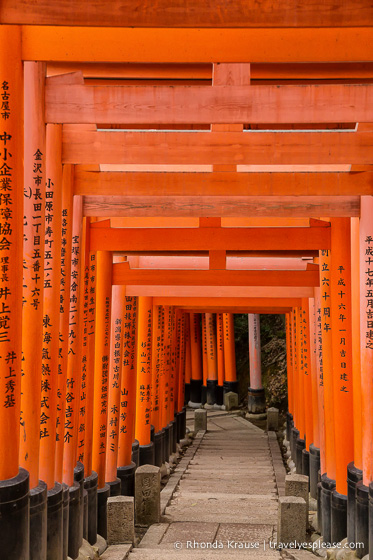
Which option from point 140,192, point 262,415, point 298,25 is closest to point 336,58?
point 298,25

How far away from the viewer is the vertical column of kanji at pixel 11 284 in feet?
14.7

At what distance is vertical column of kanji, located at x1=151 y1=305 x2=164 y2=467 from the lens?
1352 centimetres

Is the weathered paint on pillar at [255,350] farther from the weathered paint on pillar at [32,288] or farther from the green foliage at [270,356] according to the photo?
the weathered paint on pillar at [32,288]

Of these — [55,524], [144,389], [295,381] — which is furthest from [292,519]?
[295,381]

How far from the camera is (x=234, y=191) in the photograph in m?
6.57

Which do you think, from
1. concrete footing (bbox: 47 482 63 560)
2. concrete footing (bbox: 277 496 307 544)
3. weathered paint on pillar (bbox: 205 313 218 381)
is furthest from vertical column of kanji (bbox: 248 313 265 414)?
concrete footing (bbox: 47 482 63 560)

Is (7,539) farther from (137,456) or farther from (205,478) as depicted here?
(205,478)

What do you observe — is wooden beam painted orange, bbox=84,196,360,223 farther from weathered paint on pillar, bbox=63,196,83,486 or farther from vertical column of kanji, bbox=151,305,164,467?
vertical column of kanji, bbox=151,305,164,467

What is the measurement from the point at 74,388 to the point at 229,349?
17.1m

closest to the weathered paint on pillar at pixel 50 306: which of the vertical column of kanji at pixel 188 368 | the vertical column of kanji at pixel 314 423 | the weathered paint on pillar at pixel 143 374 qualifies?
the vertical column of kanji at pixel 314 423

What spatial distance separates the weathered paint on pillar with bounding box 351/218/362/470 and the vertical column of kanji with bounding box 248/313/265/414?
50.6ft

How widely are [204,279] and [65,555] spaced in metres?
5.32

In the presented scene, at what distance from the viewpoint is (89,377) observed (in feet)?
27.0

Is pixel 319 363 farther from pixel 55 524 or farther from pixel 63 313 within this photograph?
pixel 55 524
